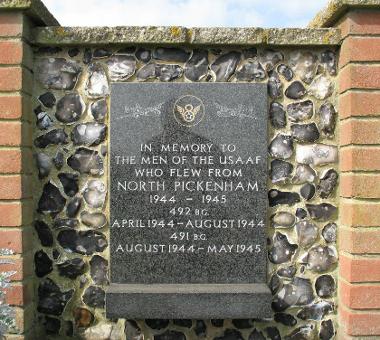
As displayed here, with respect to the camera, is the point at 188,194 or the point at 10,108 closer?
the point at 10,108

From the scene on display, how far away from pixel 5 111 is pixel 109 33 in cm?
90

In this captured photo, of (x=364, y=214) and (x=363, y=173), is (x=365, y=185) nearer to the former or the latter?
(x=363, y=173)

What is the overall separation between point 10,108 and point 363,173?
7.95 ft

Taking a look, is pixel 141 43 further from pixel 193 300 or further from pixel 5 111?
pixel 193 300

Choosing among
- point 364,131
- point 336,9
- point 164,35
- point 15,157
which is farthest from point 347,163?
point 15,157

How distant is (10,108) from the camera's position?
312 centimetres

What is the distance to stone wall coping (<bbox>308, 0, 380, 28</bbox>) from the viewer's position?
305 centimetres

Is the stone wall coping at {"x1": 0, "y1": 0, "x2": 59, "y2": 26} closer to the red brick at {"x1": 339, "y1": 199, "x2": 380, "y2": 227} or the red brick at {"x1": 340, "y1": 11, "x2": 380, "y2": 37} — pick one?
the red brick at {"x1": 340, "y1": 11, "x2": 380, "y2": 37}

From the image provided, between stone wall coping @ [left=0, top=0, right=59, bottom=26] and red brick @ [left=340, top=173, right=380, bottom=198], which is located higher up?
stone wall coping @ [left=0, top=0, right=59, bottom=26]

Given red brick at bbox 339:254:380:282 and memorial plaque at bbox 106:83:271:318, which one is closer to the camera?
red brick at bbox 339:254:380:282

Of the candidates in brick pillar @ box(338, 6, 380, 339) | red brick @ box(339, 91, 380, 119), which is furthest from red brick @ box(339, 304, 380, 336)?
red brick @ box(339, 91, 380, 119)

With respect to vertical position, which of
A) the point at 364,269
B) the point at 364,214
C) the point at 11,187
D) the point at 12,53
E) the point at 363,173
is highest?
the point at 12,53

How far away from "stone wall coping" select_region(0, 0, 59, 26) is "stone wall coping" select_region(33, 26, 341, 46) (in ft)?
0.30

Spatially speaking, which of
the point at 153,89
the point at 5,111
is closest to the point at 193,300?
the point at 153,89
